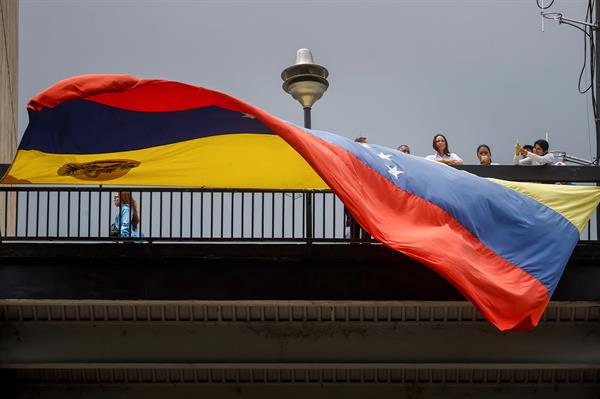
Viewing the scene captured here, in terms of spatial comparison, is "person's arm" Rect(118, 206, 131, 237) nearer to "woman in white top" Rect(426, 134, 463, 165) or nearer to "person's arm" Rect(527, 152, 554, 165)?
"woman in white top" Rect(426, 134, 463, 165)

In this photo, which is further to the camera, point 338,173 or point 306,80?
point 306,80

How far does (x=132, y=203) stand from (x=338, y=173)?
4107mm

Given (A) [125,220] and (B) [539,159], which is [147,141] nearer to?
(A) [125,220]

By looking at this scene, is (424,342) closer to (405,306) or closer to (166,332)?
(405,306)

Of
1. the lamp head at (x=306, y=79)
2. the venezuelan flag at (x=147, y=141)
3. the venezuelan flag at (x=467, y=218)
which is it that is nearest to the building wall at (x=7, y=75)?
the lamp head at (x=306, y=79)

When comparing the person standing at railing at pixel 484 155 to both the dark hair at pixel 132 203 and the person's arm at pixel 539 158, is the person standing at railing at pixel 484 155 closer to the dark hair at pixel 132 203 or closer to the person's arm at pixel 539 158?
the person's arm at pixel 539 158

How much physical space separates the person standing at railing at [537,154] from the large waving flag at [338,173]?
0.95m

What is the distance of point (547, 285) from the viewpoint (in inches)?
464

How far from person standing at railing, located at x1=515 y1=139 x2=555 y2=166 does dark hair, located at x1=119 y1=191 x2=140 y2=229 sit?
545 centimetres

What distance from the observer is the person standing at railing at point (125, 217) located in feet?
46.0

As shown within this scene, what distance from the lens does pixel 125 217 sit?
14305 mm

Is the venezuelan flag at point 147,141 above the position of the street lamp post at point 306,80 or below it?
below

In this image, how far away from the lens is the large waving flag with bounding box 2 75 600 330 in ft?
36.6

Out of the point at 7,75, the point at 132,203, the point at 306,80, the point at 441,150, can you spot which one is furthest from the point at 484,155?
the point at 7,75
